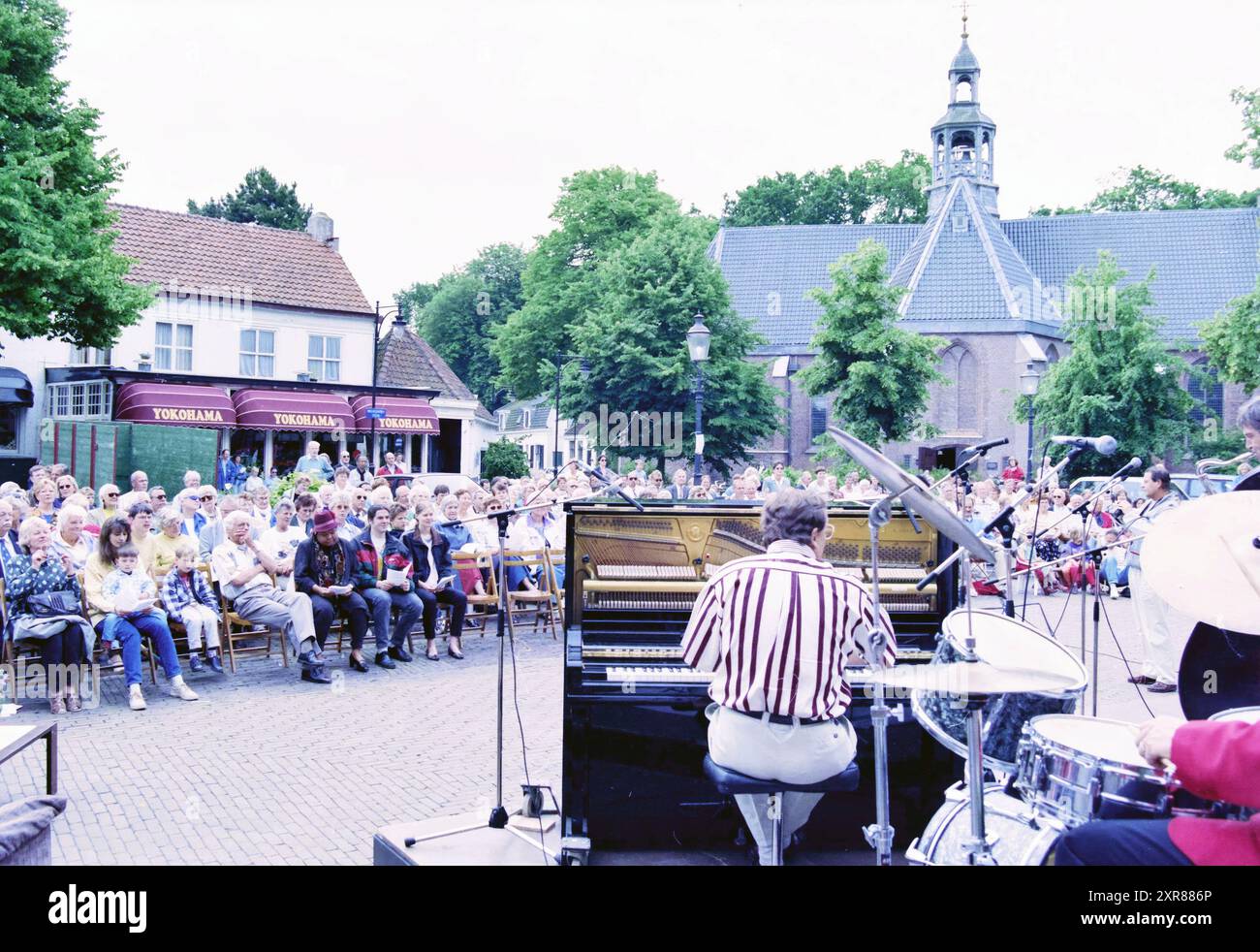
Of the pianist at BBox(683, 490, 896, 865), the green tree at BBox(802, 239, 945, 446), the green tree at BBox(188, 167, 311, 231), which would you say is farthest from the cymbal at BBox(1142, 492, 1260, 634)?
the green tree at BBox(188, 167, 311, 231)

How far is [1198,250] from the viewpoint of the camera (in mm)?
51719

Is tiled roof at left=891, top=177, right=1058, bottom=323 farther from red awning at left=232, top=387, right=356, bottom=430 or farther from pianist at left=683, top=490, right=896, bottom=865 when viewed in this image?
pianist at left=683, top=490, right=896, bottom=865

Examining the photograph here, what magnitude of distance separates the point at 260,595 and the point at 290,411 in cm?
2673

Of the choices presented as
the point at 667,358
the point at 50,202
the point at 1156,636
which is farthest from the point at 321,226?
the point at 1156,636

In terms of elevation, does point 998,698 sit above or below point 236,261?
below

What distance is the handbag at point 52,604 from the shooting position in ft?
29.1

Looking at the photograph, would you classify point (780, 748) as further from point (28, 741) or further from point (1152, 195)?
point (1152, 195)

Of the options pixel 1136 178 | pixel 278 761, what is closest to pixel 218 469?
pixel 278 761

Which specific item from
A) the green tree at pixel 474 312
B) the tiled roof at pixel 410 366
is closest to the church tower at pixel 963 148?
the tiled roof at pixel 410 366

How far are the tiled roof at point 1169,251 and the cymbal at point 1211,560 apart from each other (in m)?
51.2

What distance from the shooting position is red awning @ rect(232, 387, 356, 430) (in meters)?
35.5

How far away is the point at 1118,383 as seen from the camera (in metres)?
36.0
